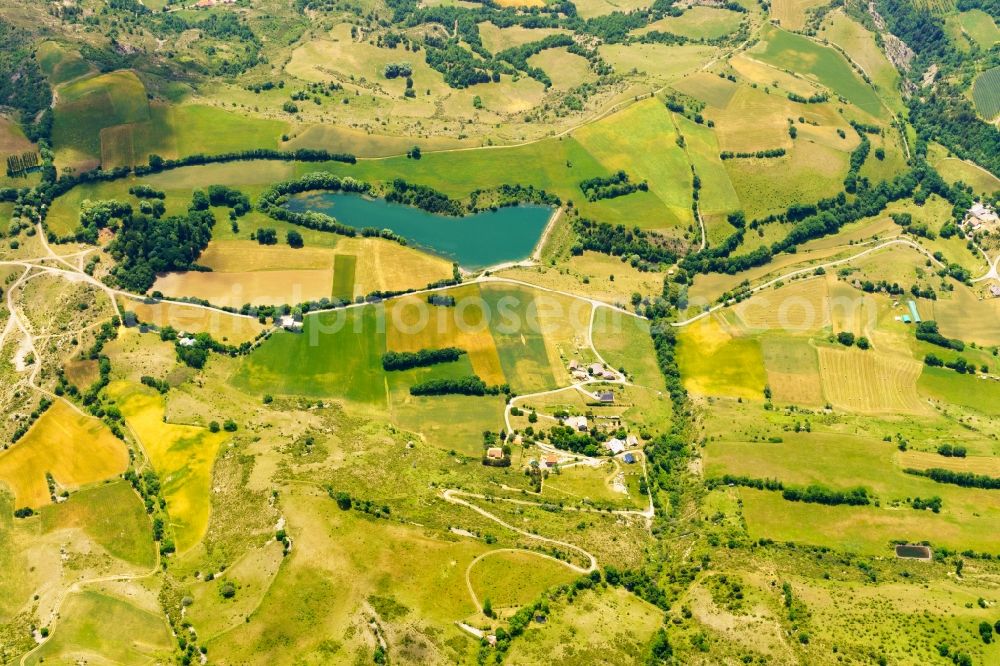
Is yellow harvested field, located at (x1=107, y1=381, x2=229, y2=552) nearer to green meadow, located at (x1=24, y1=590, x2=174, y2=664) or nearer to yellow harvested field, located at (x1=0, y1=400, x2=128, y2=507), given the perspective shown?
yellow harvested field, located at (x1=0, y1=400, x2=128, y2=507)

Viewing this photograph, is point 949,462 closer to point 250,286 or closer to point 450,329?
point 450,329

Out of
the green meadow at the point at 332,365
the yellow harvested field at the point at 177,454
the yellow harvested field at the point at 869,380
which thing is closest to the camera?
the yellow harvested field at the point at 177,454

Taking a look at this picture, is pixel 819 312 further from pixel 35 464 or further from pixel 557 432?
pixel 35 464

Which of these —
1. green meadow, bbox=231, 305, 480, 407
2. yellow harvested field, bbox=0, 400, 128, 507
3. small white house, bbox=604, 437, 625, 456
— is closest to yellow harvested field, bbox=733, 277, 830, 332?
small white house, bbox=604, 437, 625, 456

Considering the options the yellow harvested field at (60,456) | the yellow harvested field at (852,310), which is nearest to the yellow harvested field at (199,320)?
the yellow harvested field at (60,456)

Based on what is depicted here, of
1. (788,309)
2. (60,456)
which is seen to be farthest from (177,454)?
(788,309)

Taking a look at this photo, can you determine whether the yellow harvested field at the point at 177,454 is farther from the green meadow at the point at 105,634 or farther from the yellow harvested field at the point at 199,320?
the yellow harvested field at the point at 199,320

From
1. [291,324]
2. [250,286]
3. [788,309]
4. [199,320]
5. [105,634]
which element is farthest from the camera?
[788,309]
